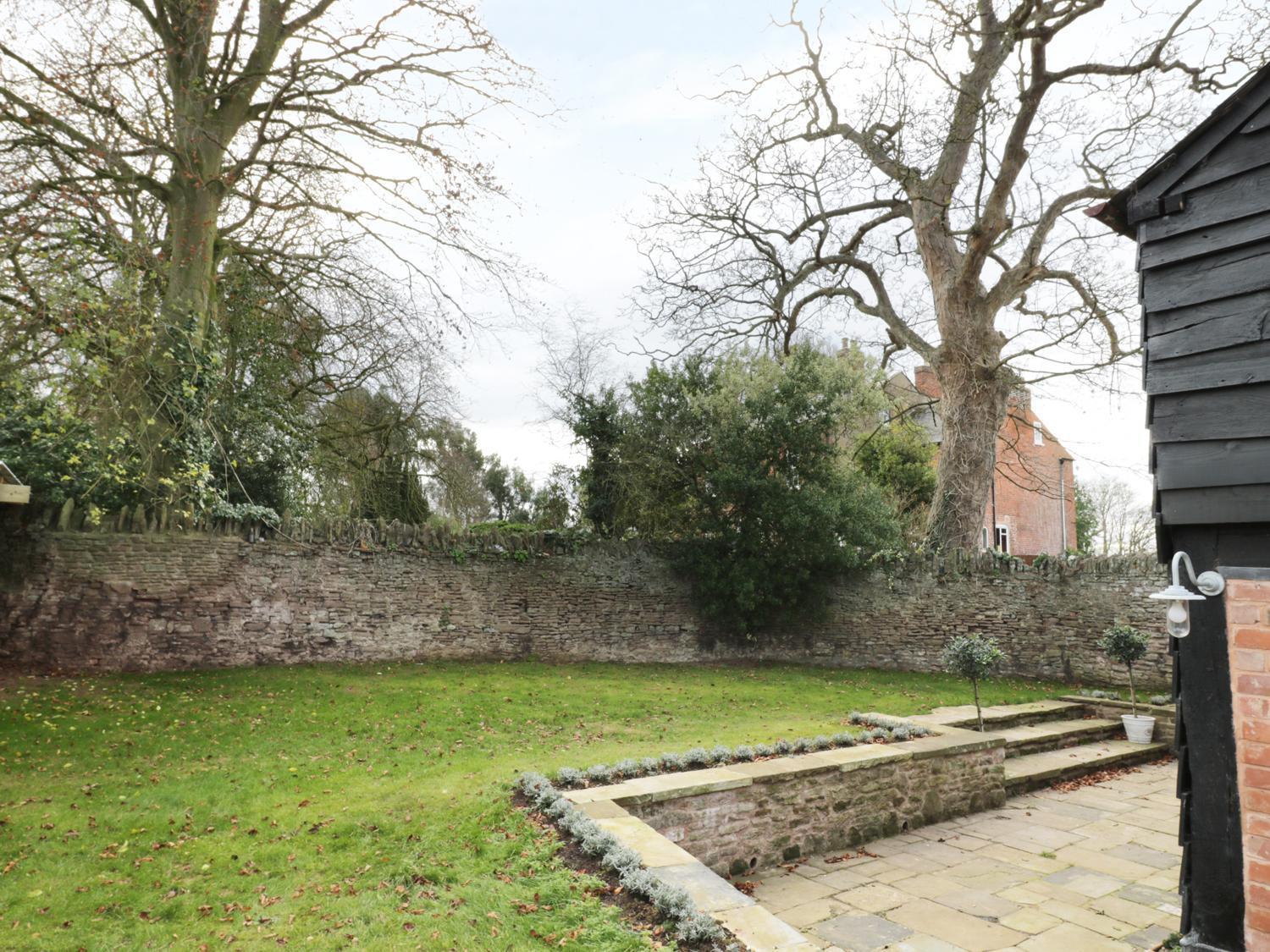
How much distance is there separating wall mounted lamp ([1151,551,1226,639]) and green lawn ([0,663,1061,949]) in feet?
9.53

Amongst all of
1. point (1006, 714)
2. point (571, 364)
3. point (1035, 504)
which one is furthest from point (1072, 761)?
point (1035, 504)

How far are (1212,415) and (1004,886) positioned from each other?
13.0 ft

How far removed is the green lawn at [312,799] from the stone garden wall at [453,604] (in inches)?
35.6

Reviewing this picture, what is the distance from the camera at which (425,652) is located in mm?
12727

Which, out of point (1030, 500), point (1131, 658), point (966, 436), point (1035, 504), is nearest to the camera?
point (1131, 658)

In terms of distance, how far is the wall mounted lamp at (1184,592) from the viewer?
11.0ft

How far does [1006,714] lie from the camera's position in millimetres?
9625

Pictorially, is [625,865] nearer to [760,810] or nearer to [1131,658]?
[760,810]

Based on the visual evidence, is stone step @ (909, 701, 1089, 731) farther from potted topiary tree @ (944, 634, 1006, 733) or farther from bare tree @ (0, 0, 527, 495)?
bare tree @ (0, 0, 527, 495)

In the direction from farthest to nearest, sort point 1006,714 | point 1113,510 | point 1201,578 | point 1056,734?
point 1113,510 < point 1006,714 < point 1056,734 < point 1201,578

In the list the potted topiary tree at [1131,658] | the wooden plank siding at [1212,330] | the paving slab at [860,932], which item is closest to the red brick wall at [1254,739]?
the wooden plank siding at [1212,330]

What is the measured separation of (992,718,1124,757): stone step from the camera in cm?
903

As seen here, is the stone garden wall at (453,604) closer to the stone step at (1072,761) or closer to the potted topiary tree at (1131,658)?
the potted topiary tree at (1131,658)

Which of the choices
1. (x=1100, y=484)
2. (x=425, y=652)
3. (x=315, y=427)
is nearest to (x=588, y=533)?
(x=425, y=652)
